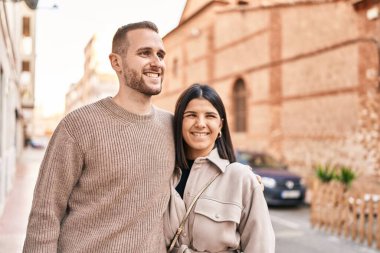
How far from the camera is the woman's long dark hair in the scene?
2.35 meters

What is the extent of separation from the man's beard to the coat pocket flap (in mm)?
586

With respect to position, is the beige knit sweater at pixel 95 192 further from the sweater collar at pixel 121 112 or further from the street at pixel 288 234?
the street at pixel 288 234

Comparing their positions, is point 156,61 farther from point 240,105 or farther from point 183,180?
point 240,105

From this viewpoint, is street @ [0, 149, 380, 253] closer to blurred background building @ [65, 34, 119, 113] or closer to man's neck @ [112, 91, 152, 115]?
man's neck @ [112, 91, 152, 115]

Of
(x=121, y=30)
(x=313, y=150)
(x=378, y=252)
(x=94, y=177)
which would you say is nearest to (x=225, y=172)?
(x=94, y=177)

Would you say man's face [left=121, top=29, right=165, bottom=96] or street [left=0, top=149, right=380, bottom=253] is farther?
street [left=0, top=149, right=380, bottom=253]

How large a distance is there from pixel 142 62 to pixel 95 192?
0.64m

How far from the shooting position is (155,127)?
2240 millimetres

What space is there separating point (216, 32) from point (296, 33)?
26.9 feet

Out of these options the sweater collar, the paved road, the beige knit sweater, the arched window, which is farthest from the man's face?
the arched window

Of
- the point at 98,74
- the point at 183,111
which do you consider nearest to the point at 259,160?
the point at 183,111

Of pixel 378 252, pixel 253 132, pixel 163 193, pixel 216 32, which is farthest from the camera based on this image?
pixel 216 32

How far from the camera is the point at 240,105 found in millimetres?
21938

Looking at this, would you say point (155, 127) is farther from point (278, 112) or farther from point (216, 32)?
point (216, 32)
